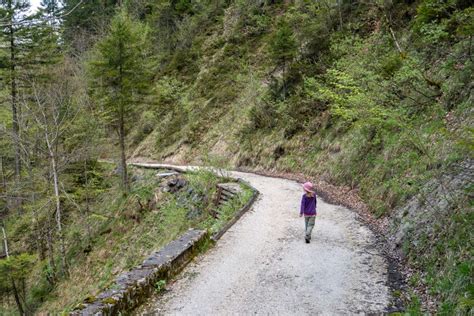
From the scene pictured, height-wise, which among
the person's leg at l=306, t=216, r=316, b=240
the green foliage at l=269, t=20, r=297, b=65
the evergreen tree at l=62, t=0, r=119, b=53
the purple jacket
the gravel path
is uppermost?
the evergreen tree at l=62, t=0, r=119, b=53

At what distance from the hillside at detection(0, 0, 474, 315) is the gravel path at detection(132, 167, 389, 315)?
750 millimetres

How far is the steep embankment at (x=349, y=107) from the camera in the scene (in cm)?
728

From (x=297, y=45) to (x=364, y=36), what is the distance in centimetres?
498

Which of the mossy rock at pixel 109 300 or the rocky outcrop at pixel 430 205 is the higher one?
the rocky outcrop at pixel 430 205

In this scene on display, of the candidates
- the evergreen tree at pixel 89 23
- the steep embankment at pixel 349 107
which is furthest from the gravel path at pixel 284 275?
the evergreen tree at pixel 89 23

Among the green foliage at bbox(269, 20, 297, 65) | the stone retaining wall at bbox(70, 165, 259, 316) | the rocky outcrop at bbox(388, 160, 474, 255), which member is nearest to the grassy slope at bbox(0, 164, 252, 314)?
the stone retaining wall at bbox(70, 165, 259, 316)

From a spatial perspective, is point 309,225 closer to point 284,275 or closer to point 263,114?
point 284,275

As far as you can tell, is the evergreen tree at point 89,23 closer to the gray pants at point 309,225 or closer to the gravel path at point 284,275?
the gravel path at point 284,275

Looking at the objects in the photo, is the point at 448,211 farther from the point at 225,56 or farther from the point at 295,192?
the point at 225,56

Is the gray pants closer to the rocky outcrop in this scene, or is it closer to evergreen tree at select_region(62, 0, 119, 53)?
the rocky outcrop

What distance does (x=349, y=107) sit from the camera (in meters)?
15.1

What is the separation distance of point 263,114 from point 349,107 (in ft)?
34.3

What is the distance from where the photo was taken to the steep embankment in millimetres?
7282

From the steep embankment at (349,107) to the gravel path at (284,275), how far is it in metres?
0.83
